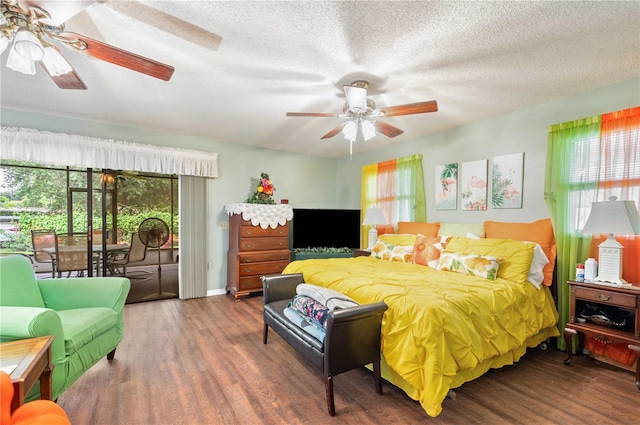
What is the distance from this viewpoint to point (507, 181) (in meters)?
3.25

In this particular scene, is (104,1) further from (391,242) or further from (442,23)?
(391,242)

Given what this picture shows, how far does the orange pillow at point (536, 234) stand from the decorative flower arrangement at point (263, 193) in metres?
3.15

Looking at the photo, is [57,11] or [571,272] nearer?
[57,11]

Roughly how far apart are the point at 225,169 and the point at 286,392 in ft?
11.7

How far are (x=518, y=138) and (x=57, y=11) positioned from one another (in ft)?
12.8

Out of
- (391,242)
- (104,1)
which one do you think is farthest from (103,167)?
(391,242)

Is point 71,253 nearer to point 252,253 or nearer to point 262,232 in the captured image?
point 252,253

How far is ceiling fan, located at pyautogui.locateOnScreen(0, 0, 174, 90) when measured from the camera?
1.35 m

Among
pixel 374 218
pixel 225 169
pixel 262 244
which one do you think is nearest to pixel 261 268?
pixel 262 244

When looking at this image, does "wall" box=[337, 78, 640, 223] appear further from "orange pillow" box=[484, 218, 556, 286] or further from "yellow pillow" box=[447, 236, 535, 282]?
"yellow pillow" box=[447, 236, 535, 282]

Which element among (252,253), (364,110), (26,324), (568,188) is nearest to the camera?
(26,324)

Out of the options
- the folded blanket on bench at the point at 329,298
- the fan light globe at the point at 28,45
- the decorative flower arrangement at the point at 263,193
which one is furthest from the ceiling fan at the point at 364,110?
the decorative flower arrangement at the point at 263,193

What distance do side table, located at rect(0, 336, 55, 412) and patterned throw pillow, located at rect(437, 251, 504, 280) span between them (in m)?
3.01

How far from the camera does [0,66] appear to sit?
2350mm
